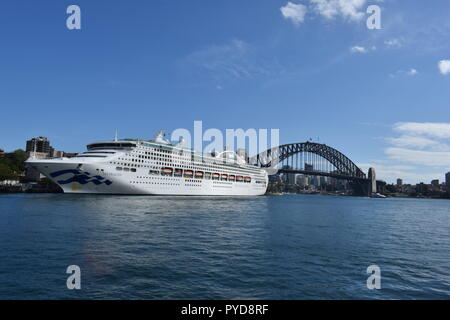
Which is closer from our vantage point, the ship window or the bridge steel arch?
the ship window

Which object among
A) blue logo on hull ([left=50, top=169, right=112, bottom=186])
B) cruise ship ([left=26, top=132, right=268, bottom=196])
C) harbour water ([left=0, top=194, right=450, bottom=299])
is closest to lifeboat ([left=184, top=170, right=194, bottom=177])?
cruise ship ([left=26, top=132, right=268, bottom=196])

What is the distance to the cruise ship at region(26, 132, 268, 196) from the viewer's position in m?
51.0

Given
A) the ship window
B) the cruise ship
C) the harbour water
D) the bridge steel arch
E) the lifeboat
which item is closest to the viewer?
the harbour water

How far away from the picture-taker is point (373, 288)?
11883mm

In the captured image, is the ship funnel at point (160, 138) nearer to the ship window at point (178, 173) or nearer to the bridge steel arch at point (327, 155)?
the ship window at point (178, 173)

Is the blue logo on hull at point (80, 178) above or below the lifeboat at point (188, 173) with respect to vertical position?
below

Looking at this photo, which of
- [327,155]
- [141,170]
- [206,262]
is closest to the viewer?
[206,262]

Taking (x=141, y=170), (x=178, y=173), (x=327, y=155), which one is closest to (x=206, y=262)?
(x=141, y=170)

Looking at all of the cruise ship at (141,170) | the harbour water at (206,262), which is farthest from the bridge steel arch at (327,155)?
the harbour water at (206,262)

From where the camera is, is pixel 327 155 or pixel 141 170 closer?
pixel 141 170

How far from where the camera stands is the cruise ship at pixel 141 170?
5100 centimetres

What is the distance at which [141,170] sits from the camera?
2331 inches

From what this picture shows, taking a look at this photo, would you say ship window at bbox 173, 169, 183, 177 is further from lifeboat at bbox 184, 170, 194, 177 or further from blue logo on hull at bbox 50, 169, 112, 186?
blue logo on hull at bbox 50, 169, 112, 186

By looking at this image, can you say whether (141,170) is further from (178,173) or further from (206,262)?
(206,262)
